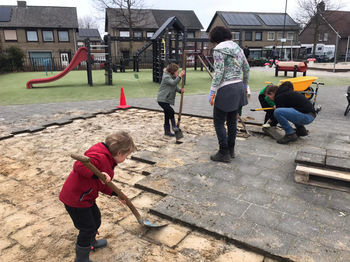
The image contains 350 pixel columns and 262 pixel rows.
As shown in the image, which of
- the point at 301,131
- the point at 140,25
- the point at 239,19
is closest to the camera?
the point at 301,131

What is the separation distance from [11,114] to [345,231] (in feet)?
27.7

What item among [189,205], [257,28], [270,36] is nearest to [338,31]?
[270,36]

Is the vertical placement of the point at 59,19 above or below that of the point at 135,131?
above

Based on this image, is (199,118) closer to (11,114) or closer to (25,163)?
(25,163)

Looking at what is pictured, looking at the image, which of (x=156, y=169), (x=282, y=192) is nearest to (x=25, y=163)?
(x=156, y=169)

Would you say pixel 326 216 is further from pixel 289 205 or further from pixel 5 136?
pixel 5 136

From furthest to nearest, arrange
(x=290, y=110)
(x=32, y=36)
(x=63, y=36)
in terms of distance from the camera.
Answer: (x=63, y=36) → (x=32, y=36) → (x=290, y=110)

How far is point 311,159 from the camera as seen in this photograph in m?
3.65

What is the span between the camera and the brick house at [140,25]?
4108 centimetres

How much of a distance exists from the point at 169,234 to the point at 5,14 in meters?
44.4

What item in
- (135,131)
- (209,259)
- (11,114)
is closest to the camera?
(209,259)

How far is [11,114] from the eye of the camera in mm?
8047

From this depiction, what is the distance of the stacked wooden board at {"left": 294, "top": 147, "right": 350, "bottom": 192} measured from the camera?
3.41 m

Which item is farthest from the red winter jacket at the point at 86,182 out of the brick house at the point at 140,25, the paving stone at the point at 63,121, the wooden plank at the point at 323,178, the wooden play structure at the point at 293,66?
the brick house at the point at 140,25
